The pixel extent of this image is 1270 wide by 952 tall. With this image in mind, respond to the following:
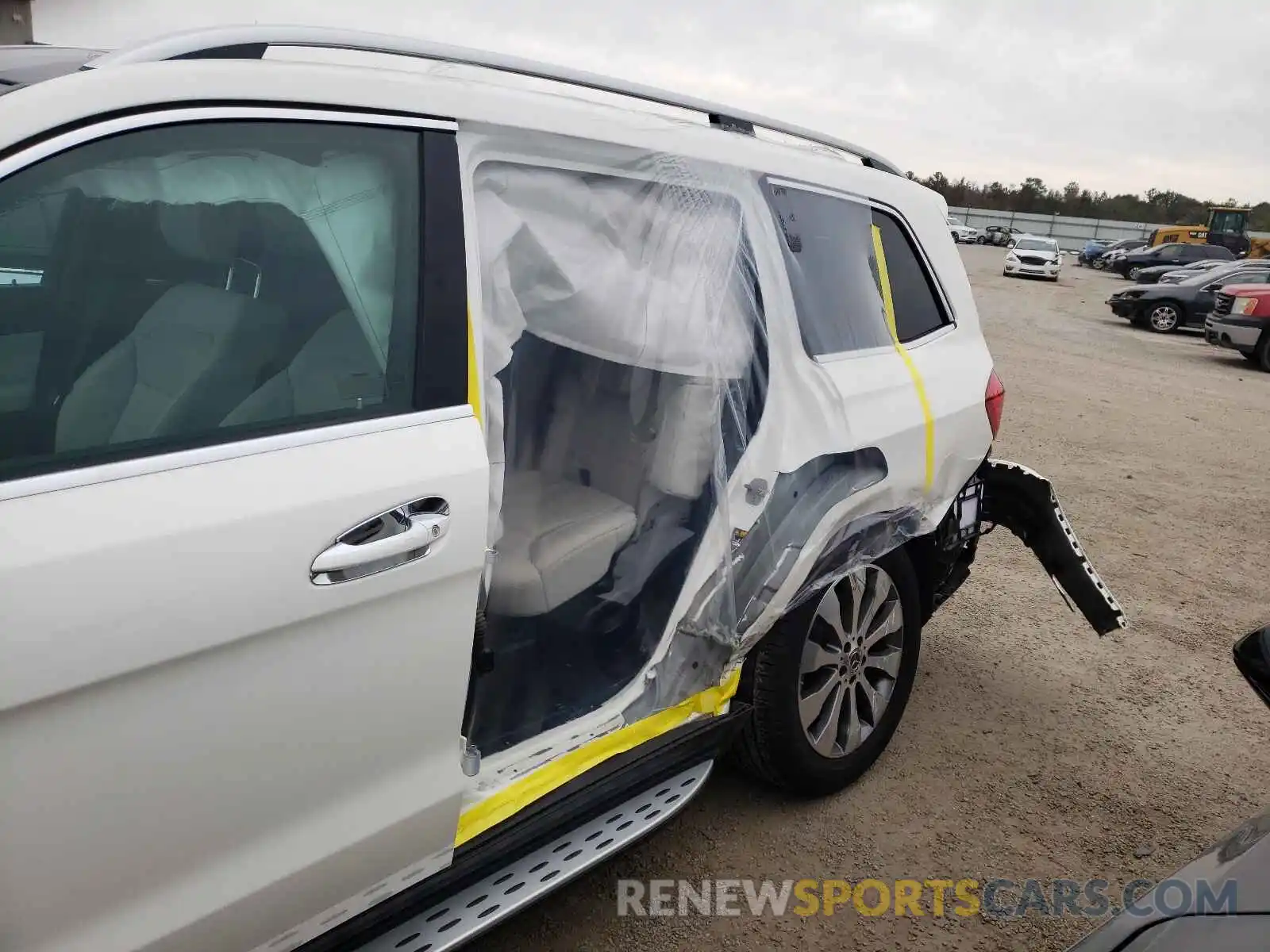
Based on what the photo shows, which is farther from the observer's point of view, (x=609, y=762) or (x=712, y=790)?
(x=712, y=790)

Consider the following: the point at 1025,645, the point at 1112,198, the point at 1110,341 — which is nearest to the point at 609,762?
the point at 1025,645

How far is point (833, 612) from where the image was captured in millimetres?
2723

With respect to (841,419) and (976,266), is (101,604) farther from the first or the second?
(976,266)

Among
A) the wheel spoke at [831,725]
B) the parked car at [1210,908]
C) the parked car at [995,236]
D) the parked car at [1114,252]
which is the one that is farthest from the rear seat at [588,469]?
the parked car at [995,236]

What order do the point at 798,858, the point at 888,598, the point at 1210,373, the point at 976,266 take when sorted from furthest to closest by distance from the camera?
1. the point at 976,266
2. the point at 1210,373
3. the point at 888,598
4. the point at 798,858

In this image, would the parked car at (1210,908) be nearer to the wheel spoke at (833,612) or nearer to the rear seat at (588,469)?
the wheel spoke at (833,612)

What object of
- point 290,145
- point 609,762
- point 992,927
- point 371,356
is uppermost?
point 290,145

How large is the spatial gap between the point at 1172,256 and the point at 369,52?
35105mm

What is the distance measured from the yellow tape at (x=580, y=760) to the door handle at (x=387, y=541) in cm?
62

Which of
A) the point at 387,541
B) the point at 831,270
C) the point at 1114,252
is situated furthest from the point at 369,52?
the point at 1114,252

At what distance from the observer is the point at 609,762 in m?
2.21

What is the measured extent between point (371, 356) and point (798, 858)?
1902 mm

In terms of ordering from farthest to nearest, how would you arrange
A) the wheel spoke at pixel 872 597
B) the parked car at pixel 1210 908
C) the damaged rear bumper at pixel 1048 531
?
the damaged rear bumper at pixel 1048 531 → the wheel spoke at pixel 872 597 → the parked car at pixel 1210 908

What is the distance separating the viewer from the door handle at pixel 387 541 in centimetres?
148
